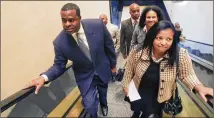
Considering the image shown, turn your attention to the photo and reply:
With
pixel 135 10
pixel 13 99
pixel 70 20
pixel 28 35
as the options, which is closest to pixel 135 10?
pixel 135 10

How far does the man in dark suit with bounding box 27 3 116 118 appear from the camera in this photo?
201 cm

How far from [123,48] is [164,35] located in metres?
2.04

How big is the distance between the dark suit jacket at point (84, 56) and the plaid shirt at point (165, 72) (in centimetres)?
42

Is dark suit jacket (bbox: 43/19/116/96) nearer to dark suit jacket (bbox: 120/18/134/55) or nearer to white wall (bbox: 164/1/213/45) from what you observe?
dark suit jacket (bbox: 120/18/134/55)

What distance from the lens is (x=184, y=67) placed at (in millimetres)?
1792

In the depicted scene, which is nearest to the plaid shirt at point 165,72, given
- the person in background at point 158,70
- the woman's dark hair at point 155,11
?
the person in background at point 158,70

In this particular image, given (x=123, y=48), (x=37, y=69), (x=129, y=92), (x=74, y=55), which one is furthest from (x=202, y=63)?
(x=37, y=69)

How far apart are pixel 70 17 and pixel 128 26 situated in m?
1.78

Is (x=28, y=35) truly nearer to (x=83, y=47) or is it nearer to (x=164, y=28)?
(x=83, y=47)

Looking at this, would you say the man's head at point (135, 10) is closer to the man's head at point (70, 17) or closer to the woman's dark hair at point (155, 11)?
the woman's dark hair at point (155, 11)

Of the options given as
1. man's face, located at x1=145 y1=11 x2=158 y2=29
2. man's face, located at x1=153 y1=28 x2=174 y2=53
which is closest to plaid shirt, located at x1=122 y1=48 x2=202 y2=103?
man's face, located at x1=153 y1=28 x2=174 y2=53

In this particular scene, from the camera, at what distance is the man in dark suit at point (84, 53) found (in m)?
2.01

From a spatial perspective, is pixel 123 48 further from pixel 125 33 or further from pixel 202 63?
pixel 202 63

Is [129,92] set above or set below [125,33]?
below
